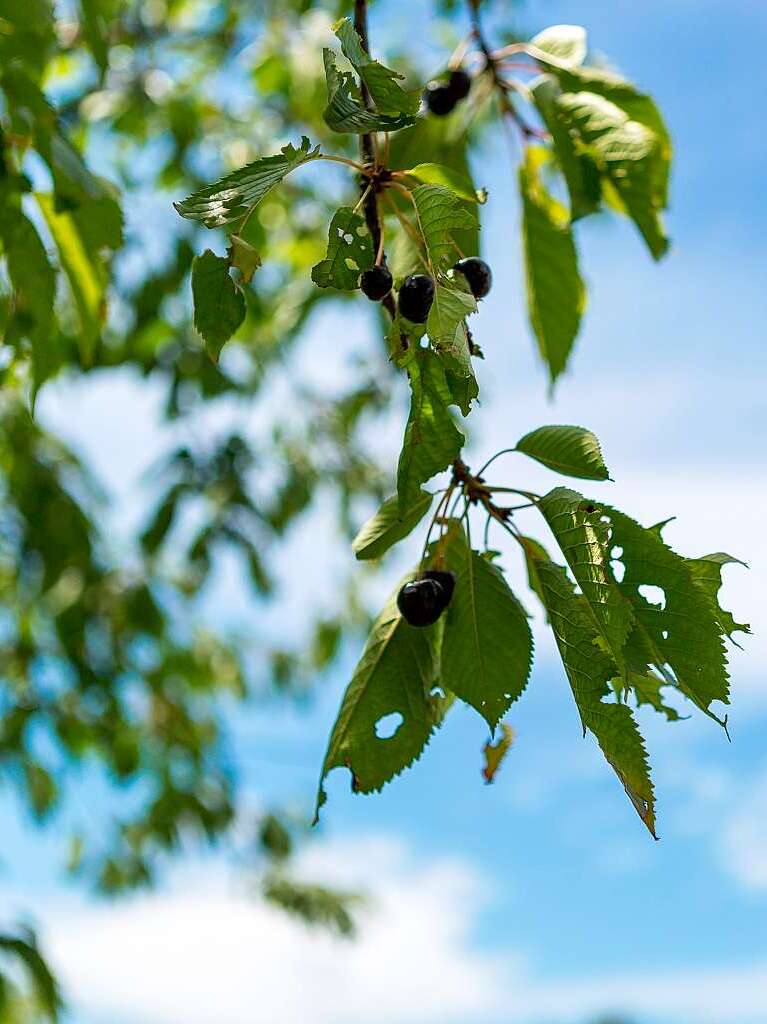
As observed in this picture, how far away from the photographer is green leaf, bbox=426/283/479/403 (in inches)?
38.9

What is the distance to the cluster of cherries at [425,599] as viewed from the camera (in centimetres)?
117

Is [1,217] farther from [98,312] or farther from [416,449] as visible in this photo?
[416,449]

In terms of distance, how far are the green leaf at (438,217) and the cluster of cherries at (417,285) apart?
0.03 metres

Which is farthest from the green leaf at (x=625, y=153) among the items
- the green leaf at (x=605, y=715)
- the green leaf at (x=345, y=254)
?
the green leaf at (x=605, y=715)

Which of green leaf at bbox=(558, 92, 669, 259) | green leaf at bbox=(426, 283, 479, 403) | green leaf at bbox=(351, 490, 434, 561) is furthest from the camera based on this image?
green leaf at bbox=(558, 92, 669, 259)

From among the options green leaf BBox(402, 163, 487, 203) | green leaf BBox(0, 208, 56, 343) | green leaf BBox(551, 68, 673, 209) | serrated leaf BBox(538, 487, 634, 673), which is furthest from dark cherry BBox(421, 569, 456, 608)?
green leaf BBox(551, 68, 673, 209)

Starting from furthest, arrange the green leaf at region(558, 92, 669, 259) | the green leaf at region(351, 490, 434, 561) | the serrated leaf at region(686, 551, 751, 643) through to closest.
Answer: the green leaf at region(558, 92, 669, 259) → the green leaf at region(351, 490, 434, 561) → the serrated leaf at region(686, 551, 751, 643)

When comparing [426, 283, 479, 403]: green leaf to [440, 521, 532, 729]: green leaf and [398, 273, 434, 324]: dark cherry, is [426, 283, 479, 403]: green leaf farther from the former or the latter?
[440, 521, 532, 729]: green leaf

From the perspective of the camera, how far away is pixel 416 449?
41.1 inches

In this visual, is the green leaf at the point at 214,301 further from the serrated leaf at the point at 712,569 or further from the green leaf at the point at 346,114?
the serrated leaf at the point at 712,569

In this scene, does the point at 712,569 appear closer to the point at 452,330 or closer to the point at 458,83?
the point at 452,330

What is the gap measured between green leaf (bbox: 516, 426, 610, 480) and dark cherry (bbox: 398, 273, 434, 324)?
0.59ft

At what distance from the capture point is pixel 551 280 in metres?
1.78

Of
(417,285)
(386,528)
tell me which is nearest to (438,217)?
(417,285)
